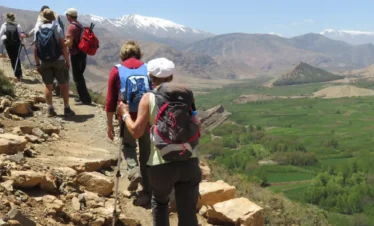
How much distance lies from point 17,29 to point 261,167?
89588mm

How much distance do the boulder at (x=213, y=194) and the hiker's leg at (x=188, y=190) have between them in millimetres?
2358

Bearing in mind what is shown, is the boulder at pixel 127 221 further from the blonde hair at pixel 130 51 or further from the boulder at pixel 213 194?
the blonde hair at pixel 130 51

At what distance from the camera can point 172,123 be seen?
423 cm

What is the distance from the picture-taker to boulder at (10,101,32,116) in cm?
974

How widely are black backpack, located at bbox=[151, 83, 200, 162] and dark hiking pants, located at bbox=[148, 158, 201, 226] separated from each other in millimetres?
133

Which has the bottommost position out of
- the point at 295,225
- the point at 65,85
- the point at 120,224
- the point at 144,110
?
the point at 295,225

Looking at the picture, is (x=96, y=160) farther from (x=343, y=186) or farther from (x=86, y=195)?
(x=343, y=186)

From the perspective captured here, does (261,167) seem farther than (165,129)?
Yes

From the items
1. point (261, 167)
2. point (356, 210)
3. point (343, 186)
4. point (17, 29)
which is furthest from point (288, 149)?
point (17, 29)

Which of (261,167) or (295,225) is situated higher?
(295,225)

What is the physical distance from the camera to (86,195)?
607cm

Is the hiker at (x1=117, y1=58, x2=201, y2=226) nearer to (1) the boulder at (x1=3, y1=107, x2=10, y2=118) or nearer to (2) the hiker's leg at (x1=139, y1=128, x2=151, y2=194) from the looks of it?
(2) the hiker's leg at (x1=139, y1=128, x2=151, y2=194)

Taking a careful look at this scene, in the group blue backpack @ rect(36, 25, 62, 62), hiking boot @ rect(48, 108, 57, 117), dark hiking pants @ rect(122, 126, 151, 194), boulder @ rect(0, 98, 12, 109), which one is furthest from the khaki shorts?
dark hiking pants @ rect(122, 126, 151, 194)

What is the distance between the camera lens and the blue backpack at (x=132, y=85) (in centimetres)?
559
